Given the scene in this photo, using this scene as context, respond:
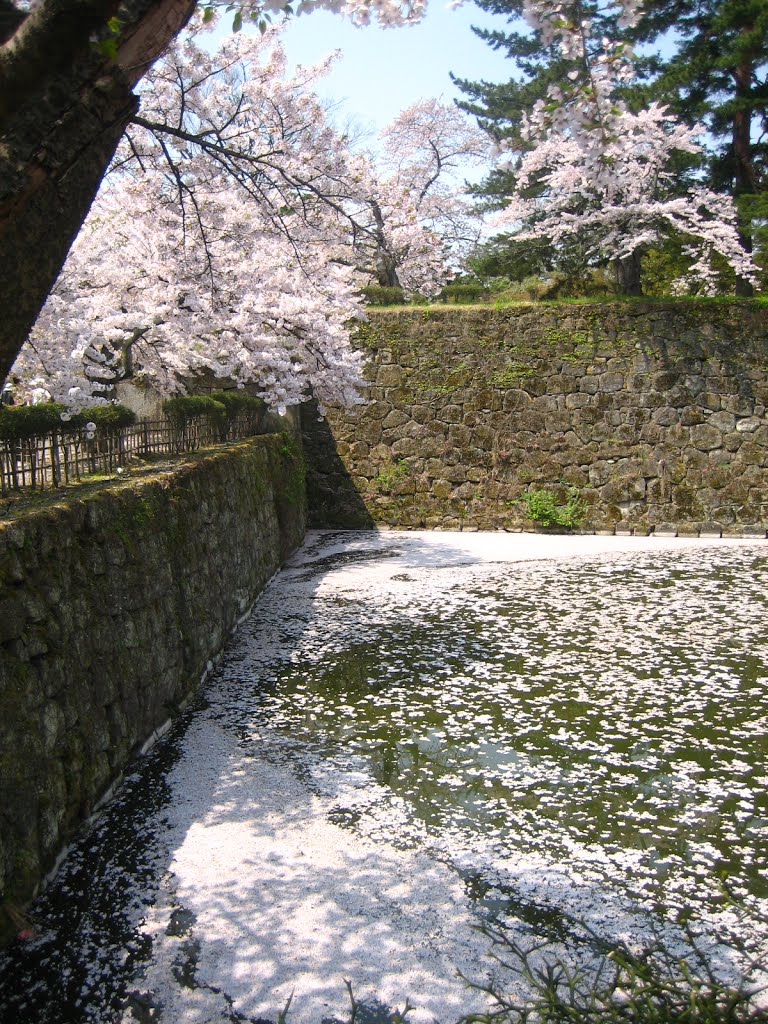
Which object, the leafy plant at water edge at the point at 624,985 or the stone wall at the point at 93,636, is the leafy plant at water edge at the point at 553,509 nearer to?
the stone wall at the point at 93,636

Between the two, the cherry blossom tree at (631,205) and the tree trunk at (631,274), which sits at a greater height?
the cherry blossom tree at (631,205)

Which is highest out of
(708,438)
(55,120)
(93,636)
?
(55,120)

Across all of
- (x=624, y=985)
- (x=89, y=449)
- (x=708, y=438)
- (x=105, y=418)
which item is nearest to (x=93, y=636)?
(x=89, y=449)

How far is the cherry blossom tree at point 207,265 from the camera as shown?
627cm

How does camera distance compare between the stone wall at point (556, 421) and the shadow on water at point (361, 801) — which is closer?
the shadow on water at point (361, 801)

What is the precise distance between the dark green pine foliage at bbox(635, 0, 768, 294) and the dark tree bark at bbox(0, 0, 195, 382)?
36.5 feet

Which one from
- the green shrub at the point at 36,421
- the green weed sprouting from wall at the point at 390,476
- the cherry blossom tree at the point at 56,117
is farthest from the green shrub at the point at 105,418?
the green weed sprouting from wall at the point at 390,476

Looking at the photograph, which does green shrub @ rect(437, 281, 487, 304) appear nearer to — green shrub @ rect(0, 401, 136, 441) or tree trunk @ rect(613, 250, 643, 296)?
tree trunk @ rect(613, 250, 643, 296)

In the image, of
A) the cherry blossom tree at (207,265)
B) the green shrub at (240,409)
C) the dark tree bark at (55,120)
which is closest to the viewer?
the dark tree bark at (55,120)

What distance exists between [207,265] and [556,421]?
244 inches

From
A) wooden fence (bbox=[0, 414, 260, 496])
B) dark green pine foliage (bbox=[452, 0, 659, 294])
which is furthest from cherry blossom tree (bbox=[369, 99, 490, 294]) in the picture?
wooden fence (bbox=[0, 414, 260, 496])

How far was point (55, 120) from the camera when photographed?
5.58ft

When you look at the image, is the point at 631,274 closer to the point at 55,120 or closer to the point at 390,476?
the point at 390,476

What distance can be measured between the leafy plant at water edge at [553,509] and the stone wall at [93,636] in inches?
231
